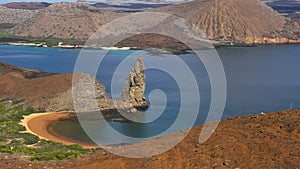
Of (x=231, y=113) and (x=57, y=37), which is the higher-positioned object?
(x=231, y=113)

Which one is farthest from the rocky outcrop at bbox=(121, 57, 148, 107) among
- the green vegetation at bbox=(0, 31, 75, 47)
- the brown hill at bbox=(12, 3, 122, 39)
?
the brown hill at bbox=(12, 3, 122, 39)

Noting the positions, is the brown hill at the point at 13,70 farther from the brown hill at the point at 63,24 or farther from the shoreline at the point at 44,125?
the brown hill at the point at 63,24

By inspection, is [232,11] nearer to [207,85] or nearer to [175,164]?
[207,85]

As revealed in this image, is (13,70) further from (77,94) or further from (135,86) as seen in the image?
(135,86)

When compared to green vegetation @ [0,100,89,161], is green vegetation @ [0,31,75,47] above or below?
below

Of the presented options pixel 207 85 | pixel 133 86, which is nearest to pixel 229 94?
pixel 207 85

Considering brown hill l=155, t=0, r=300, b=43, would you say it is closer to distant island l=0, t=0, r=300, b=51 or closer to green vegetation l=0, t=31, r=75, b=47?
distant island l=0, t=0, r=300, b=51
